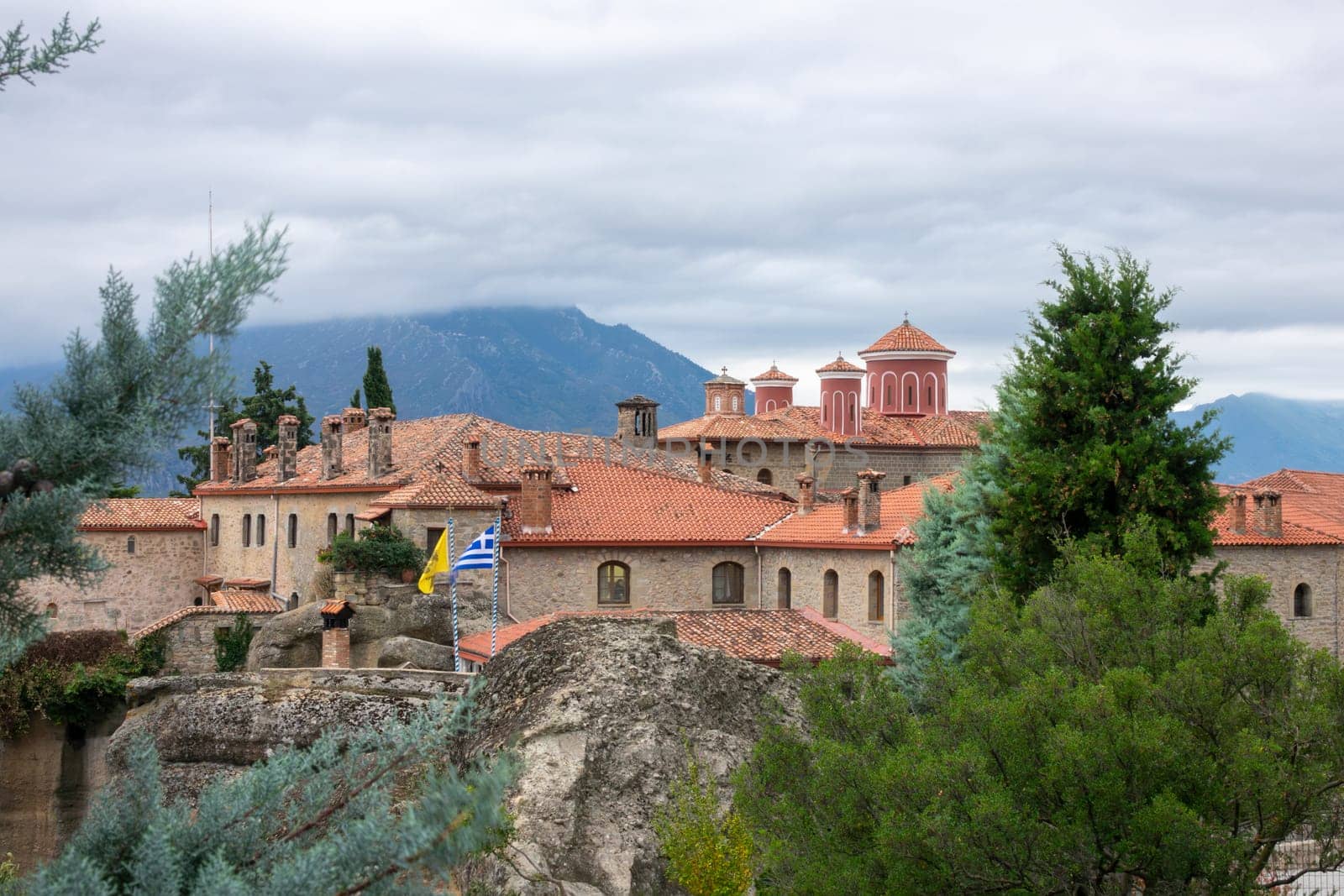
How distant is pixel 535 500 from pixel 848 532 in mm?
8245

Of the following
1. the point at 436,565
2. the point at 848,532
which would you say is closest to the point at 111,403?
the point at 436,565

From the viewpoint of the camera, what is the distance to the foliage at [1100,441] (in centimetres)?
1997

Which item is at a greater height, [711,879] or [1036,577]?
[1036,577]

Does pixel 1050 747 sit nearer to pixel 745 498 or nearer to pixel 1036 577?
pixel 1036 577

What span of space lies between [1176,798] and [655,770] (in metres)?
4.36

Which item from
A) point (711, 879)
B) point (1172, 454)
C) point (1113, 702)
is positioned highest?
point (1172, 454)

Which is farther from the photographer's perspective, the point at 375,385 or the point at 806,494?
the point at 375,385

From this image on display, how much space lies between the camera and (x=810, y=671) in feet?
40.8

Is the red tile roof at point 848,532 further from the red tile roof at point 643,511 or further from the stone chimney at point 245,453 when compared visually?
the stone chimney at point 245,453

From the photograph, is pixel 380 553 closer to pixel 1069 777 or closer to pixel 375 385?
pixel 1069 777

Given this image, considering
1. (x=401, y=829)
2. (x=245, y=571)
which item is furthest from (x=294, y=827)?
(x=245, y=571)

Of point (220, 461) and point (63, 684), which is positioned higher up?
point (220, 461)

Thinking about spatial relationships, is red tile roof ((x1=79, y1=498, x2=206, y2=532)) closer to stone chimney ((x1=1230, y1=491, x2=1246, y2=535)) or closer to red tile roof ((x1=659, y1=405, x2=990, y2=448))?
red tile roof ((x1=659, y1=405, x2=990, y2=448))

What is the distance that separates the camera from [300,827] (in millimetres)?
5254
